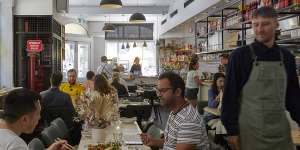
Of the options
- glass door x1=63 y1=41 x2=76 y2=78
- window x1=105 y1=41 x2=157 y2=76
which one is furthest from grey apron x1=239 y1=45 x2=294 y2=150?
window x1=105 y1=41 x2=157 y2=76

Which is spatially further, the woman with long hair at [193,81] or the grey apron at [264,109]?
the woman with long hair at [193,81]

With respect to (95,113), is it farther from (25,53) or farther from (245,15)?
(25,53)

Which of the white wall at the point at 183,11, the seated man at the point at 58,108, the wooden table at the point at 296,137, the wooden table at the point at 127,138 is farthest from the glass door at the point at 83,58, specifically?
→ the wooden table at the point at 296,137

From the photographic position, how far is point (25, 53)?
10.7 metres

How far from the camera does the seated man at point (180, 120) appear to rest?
269cm

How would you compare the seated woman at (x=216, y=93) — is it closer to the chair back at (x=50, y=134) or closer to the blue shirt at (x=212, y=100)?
the blue shirt at (x=212, y=100)

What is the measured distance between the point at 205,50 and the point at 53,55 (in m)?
4.08

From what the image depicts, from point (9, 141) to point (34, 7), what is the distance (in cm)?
900

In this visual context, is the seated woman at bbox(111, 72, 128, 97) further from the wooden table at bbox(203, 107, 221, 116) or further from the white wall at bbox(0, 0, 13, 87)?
the wooden table at bbox(203, 107, 221, 116)

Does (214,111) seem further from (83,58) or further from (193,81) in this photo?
(83,58)

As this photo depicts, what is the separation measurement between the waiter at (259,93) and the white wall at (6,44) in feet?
27.5

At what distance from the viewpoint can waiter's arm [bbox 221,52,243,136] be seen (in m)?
2.82

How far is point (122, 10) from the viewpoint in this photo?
57.6ft

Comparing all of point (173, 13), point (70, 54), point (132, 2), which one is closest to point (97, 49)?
point (70, 54)
